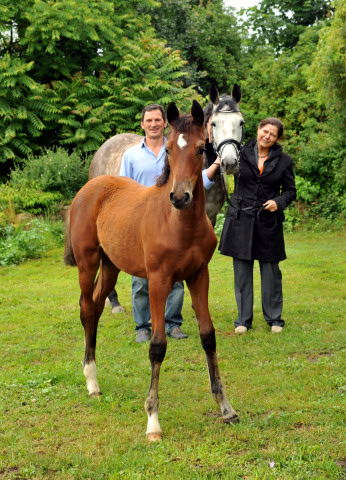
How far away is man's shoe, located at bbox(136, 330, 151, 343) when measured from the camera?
5270mm

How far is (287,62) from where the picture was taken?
16.5 metres

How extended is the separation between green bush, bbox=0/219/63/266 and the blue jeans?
501 cm

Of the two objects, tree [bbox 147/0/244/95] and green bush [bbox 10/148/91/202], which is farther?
tree [bbox 147/0/244/95]

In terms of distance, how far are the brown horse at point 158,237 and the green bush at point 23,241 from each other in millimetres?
5996

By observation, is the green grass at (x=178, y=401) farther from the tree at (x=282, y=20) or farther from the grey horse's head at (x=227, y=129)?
the tree at (x=282, y=20)

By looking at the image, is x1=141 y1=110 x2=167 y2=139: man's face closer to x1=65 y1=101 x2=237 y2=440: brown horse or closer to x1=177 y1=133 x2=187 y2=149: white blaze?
x1=65 y1=101 x2=237 y2=440: brown horse

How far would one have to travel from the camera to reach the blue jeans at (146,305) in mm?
5281

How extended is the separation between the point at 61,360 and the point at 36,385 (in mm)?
650

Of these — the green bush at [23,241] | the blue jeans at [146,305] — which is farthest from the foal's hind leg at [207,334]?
the green bush at [23,241]

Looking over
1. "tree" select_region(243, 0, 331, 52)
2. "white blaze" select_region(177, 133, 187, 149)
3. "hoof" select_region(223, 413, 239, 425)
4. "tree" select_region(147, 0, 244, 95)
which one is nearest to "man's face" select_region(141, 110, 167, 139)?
"white blaze" select_region(177, 133, 187, 149)

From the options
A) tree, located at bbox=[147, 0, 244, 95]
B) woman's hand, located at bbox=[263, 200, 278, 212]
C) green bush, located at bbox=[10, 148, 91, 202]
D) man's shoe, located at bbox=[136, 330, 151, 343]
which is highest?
tree, located at bbox=[147, 0, 244, 95]

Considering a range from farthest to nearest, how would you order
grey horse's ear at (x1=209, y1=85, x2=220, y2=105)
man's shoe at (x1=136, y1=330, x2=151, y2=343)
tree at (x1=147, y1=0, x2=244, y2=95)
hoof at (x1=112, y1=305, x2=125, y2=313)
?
tree at (x1=147, y1=0, x2=244, y2=95), hoof at (x1=112, y1=305, x2=125, y2=313), man's shoe at (x1=136, y1=330, x2=151, y2=343), grey horse's ear at (x1=209, y1=85, x2=220, y2=105)

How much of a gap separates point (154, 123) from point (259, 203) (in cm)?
151

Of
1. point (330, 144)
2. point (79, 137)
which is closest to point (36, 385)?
point (79, 137)
